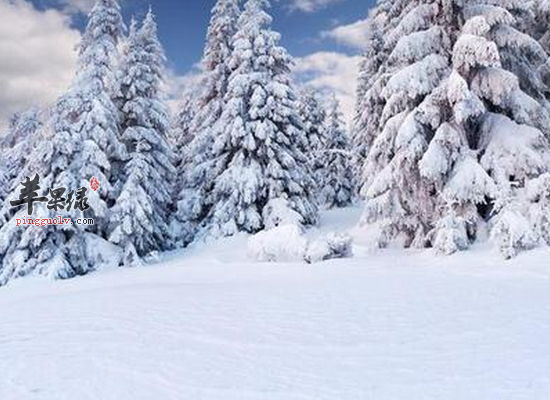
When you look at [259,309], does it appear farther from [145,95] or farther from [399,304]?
[145,95]

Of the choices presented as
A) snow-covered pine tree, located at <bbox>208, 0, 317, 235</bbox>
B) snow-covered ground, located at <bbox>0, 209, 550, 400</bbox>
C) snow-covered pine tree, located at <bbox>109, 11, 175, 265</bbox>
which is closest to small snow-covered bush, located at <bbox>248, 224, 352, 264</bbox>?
snow-covered ground, located at <bbox>0, 209, 550, 400</bbox>

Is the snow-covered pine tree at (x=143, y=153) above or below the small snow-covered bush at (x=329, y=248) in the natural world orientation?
above

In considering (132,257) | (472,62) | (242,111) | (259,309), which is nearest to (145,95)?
(242,111)

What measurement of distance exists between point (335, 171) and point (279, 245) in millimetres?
24003

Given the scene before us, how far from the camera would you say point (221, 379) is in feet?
17.2

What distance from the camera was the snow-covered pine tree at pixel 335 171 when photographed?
39062mm

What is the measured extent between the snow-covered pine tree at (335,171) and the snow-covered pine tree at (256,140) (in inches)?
560

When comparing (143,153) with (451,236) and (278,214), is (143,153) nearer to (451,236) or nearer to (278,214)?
(278,214)

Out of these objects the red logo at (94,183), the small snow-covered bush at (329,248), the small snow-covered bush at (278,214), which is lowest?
the small snow-covered bush at (329,248)

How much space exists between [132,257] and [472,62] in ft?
42.4

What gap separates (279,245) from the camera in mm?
15891

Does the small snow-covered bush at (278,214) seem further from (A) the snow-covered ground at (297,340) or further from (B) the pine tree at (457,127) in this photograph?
(A) the snow-covered ground at (297,340)

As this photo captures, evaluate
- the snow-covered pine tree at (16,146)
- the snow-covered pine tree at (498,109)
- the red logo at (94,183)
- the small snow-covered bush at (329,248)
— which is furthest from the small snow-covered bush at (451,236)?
the snow-covered pine tree at (16,146)

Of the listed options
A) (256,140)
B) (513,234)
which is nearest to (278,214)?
(256,140)
